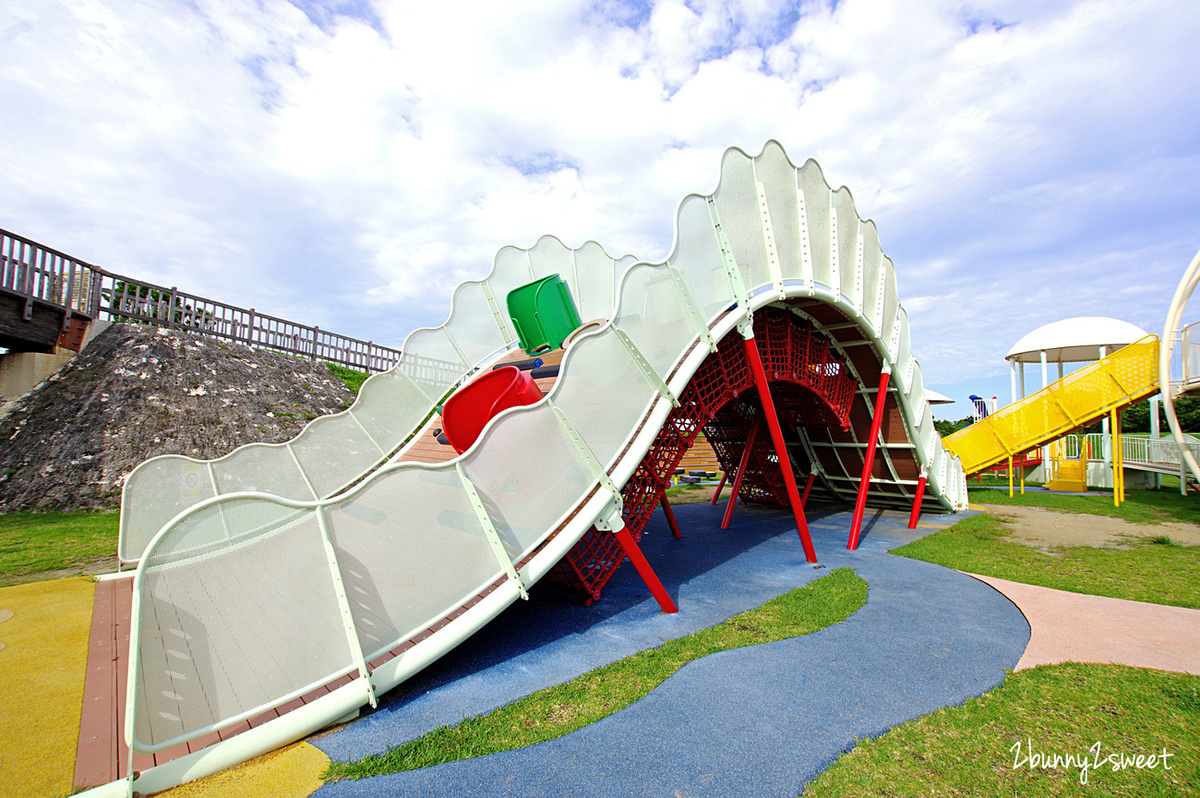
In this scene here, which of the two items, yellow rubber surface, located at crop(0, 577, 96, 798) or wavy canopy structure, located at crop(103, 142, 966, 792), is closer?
yellow rubber surface, located at crop(0, 577, 96, 798)

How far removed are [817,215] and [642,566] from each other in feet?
22.3

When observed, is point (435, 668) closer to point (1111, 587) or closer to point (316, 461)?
point (316, 461)

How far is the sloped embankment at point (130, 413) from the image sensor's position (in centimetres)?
1180

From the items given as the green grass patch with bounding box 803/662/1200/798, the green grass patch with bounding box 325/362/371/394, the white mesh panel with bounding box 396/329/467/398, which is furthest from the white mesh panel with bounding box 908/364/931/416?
the green grass patch with bounding box 325/362/371/394

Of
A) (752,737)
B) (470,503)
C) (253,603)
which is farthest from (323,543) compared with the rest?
(752,737)

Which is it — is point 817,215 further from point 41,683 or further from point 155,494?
point 41,683

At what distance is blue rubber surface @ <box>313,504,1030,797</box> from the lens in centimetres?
333

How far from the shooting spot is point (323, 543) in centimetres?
406

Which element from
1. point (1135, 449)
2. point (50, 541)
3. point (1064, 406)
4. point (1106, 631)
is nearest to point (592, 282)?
point (1106, 631)

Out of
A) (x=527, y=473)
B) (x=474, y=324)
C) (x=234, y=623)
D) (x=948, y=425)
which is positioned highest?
(x=474, y=324)

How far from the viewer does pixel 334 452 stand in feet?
28.0

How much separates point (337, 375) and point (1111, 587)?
70.3 feet

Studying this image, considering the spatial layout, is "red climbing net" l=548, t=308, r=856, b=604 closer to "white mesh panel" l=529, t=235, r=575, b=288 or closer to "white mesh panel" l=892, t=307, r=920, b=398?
"white mesh panel" l=892, t=307, r=920, b=398

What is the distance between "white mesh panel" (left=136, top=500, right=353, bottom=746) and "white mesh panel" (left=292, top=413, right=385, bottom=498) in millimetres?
4578
